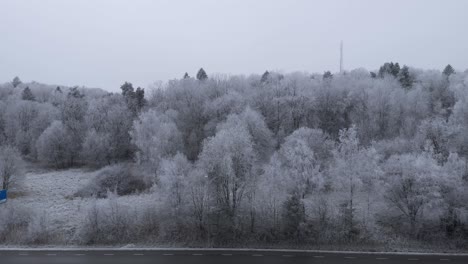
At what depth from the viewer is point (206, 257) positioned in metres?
20.2

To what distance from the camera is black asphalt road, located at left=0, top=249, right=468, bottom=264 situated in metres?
19.3

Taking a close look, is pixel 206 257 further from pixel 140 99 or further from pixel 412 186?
pixel 140 99

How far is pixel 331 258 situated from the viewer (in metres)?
19.7

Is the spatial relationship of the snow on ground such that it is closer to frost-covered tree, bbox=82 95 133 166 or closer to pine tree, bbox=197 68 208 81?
frost-covered tree, bbox=82 95 133 166

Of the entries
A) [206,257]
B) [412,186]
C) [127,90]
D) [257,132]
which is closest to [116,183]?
[257,132]

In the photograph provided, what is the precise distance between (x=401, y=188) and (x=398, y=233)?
3101 mm

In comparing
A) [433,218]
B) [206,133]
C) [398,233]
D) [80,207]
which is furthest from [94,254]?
[206,133]

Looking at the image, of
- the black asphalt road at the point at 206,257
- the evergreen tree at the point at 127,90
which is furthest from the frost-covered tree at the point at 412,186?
the evergreen tree at the point at 127,90

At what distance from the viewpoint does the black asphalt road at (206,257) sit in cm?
1934

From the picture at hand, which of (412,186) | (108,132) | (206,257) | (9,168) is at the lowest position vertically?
(206,257)

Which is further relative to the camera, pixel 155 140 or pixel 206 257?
pixel 155 140

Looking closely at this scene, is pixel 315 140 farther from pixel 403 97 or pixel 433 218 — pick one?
pixel 403 97

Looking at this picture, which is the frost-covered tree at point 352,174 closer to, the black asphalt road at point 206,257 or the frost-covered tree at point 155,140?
the black asphalt road at point 206,257

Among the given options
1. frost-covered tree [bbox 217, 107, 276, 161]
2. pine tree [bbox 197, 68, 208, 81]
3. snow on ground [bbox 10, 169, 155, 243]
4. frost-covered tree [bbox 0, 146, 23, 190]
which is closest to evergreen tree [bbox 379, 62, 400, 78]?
frost-covered tree [bbox 217, 107, 276, 161]
